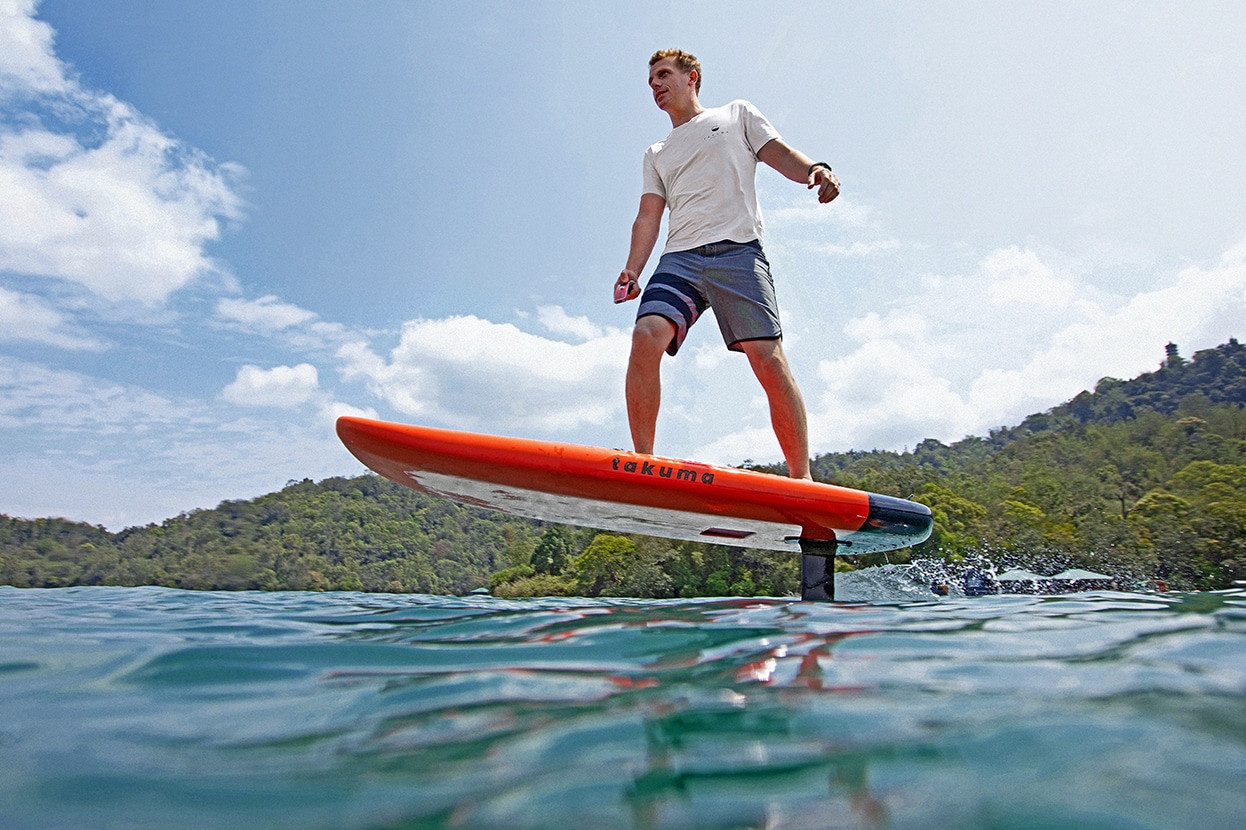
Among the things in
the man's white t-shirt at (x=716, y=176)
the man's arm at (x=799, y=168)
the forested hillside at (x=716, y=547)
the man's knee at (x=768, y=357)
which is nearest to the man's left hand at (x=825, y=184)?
the man's arm at (x=799, y=168)

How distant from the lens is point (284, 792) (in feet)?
2.99

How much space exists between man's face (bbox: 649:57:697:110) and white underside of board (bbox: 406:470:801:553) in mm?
2090

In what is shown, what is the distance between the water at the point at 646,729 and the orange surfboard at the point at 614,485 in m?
1.18

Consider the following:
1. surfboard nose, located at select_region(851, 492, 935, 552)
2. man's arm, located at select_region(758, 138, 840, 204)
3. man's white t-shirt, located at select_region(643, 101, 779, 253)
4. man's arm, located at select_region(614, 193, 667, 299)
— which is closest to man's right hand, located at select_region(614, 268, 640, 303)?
man's arm, located at select_region(614, 193, 667, 299)

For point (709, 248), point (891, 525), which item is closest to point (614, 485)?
point (709, 248)

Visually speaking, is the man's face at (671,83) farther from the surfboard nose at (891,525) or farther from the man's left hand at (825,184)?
the surfboard nose at (891,525)

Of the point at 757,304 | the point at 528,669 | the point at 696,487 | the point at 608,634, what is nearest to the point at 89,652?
the point at 528,669

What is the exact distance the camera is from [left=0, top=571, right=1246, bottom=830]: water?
86 centimetres

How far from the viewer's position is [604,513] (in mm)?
3354

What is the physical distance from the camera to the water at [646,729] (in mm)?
855

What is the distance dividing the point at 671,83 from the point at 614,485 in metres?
2.10

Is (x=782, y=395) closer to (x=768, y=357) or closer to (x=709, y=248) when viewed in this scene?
(x=768, y=357)

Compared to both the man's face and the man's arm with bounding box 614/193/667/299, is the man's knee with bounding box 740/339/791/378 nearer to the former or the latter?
the man's arm with bounding box 614/193/667/299

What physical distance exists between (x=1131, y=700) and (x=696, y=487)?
6.59 feet
